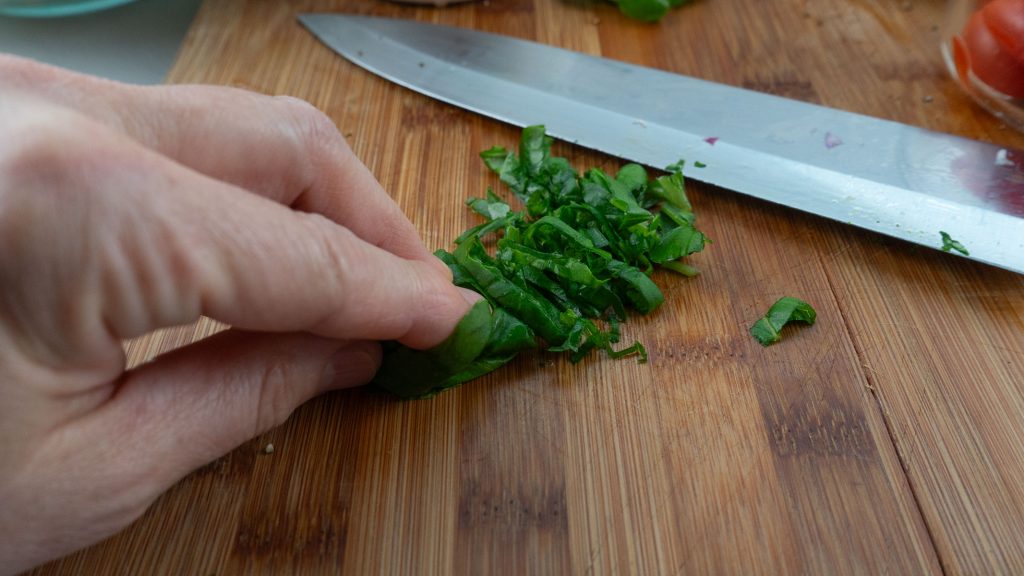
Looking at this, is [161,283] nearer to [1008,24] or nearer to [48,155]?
[48,155]

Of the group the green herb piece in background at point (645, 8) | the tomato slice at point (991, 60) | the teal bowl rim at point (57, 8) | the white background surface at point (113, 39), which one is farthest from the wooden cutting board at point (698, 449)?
the teal bowl rim at point (57, 8)

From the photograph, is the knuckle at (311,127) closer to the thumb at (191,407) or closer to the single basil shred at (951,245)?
the thumb at (191,407)

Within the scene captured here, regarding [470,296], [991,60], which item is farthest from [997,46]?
[470,296]

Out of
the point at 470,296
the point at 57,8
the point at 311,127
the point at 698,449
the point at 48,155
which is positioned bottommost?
the point at 698,449

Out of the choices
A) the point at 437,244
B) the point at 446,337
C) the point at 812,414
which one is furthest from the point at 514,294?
the point at 812,414

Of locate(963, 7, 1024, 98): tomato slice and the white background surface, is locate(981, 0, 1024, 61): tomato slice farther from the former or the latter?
the white background surface
